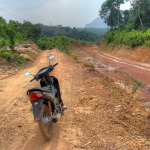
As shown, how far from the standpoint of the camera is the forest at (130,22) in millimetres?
25377

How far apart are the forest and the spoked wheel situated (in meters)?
20.7

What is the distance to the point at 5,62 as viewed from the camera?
1334 centimetres

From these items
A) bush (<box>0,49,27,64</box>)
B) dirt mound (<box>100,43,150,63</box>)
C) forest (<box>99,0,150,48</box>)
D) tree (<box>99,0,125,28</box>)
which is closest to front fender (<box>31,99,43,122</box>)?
bush (<box>0,49,27,64</box>)

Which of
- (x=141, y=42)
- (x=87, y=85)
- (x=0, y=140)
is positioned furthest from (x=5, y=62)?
(x=141, y=42)

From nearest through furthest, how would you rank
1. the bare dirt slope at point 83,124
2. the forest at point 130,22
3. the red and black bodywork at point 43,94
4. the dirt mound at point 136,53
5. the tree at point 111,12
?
the red and black bodywork at point 43,94
the bare dirt slope at point 83,124
the dirt mound at point 136,53
the forest at point 130,22
the tree at point 111,12

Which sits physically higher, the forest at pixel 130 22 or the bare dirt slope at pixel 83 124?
the forest at pixel 130 22

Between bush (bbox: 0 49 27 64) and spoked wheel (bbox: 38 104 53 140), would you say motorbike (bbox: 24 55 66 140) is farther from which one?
bush (bbox: 0 49 27 64)

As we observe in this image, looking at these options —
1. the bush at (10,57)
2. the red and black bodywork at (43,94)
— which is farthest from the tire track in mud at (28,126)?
the bush at (10,57)

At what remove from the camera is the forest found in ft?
83.3

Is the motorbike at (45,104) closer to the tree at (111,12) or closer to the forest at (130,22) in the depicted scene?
the forest at (130,22)

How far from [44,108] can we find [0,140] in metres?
1.22

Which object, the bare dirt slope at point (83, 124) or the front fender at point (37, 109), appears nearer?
the front fender at point (37, 109)

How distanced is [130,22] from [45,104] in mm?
41676

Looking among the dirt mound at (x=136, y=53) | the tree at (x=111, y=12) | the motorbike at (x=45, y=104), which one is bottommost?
the dirt mound at (x=136, y=53)
